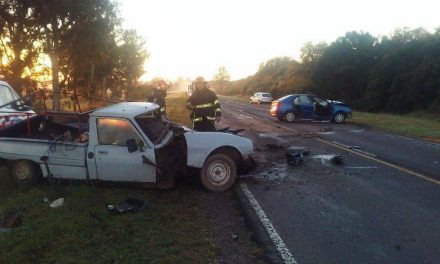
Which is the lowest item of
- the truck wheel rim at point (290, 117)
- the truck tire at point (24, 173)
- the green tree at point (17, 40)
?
the truck wheel rim at point (290, 117)

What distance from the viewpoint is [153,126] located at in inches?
320

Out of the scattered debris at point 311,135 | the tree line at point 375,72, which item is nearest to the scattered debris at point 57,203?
the scattered debris at point 311,135

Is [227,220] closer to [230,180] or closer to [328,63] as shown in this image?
[230,180]

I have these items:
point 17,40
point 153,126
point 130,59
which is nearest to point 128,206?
point 153,126

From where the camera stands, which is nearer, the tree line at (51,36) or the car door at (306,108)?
the tree line at (51,36)

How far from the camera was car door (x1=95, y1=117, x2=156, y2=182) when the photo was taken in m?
7.36

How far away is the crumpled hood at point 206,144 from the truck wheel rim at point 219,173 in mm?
281

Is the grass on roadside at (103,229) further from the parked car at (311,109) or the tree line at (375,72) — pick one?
the tree line at (375,72)

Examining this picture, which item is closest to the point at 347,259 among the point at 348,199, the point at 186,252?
the point at 186,252

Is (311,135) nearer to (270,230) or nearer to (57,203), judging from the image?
(270,230)

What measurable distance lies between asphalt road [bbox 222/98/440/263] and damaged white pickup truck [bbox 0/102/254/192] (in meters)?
0.82

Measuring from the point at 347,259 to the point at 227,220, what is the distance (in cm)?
190

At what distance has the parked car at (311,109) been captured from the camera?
22875 mm

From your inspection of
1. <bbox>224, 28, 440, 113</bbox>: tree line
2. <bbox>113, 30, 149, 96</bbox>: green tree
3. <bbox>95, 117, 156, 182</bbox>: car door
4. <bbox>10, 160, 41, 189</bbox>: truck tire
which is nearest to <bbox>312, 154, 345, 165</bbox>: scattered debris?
<bbox>95, 117, 156, 182</bbox>: car door
